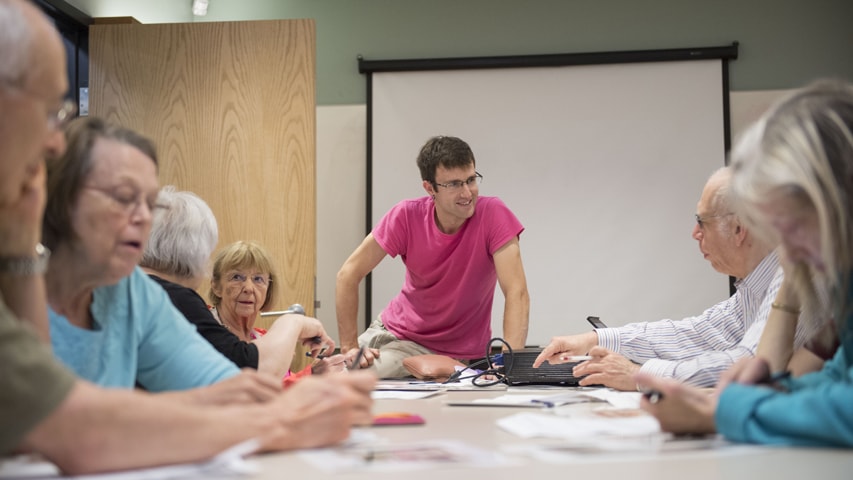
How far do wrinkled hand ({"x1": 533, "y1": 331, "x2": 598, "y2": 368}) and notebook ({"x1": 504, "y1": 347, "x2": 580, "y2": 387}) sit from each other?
0.02m

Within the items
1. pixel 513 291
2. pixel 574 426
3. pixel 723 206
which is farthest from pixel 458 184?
pixel 574 426

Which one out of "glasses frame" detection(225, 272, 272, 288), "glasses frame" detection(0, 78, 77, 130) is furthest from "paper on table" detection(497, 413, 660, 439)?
"glasses frame" detection(225, 272, 272, 288)

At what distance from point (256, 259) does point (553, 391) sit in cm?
140

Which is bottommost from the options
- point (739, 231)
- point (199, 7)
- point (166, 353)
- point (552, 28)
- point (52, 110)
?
point (166, 353)

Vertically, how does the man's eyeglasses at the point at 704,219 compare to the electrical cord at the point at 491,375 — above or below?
above

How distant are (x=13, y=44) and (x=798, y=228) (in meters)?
1.01

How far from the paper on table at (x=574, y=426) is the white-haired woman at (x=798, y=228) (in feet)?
Answer: 0.26

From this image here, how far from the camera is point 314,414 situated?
107 cm

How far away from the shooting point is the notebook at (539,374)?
2314 millimetres

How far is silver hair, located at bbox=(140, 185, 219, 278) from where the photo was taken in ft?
6.64

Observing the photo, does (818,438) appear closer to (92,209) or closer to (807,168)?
(807,168)

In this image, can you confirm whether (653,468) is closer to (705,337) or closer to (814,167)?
(814,167)

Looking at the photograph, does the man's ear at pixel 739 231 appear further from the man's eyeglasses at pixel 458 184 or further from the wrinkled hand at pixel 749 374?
the man's eyeglasses at pixel 458 184

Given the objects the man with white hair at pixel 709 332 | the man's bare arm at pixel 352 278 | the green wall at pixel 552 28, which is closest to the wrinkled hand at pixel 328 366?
the man with white hair at pixel 709 332
